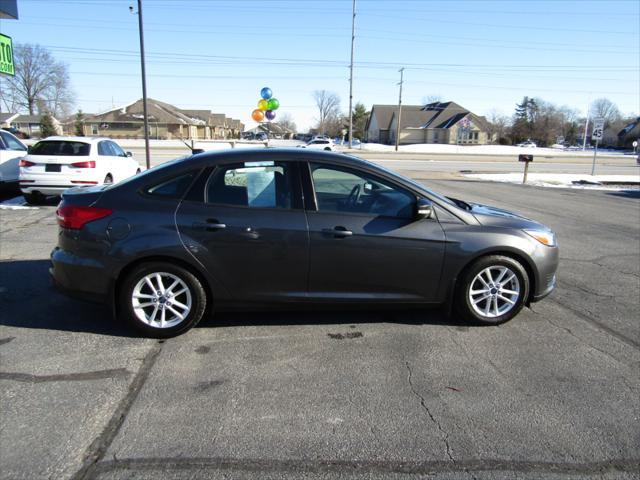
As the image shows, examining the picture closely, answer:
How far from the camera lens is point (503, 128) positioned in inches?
3984

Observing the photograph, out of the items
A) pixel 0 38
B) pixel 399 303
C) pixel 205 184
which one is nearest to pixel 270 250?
pixel 205 184

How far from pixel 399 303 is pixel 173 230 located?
2.07 metres

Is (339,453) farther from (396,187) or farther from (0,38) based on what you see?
(0,38)

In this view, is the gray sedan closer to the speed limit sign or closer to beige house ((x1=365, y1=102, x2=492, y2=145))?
the speed limit sign

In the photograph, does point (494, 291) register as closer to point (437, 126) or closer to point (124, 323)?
point (124, 323)

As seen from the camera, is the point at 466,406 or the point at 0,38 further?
the point at 0,38

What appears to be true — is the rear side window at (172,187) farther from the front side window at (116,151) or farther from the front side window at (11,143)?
the front side window at (11,143)

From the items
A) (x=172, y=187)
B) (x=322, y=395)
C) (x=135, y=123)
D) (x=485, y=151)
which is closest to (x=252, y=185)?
(x=172, y=187)

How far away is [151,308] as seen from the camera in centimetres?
407

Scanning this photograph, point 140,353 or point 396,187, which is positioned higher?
point 396,187

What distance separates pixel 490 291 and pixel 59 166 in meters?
9.67

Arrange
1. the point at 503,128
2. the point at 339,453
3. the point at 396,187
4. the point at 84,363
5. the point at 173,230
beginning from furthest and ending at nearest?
the point at 503,128, the point at 396,187, the point at 173,230, the point at 84,363, the point at 339,453

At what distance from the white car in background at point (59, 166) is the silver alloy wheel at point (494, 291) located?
9170mm

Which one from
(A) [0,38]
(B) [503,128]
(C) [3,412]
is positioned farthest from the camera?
(B) [503,128]
